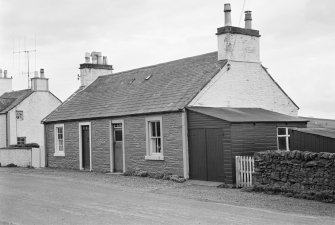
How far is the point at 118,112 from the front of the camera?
80.5 feet

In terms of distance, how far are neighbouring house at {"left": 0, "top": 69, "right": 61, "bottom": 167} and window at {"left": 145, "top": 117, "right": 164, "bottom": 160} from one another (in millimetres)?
23534

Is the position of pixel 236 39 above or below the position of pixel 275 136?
above

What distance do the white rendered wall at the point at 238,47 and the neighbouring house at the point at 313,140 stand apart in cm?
622

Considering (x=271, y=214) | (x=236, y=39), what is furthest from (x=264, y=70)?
(x=271, y=214)

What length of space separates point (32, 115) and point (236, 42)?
86.8 ft

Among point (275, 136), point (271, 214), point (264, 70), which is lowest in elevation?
point (271, 214)

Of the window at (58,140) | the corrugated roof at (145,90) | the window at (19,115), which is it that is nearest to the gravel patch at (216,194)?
the corrugated roof at (145,90)

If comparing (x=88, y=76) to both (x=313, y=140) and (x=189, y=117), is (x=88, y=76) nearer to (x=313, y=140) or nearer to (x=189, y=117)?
(x=189, y=117)

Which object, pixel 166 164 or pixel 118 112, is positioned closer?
pixel 166 164

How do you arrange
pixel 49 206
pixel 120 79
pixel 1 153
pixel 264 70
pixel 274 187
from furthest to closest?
pixel 1 153
pixel 120 79
pixel 264 70
pixel 274 187
pixel 49 206

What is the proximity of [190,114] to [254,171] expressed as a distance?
425 centimetres

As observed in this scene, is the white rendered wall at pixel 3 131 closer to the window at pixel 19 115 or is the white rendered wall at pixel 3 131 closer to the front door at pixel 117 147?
the window at pixel 19 115

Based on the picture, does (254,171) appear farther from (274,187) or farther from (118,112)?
(118,112)

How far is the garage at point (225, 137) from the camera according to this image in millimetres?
18656
